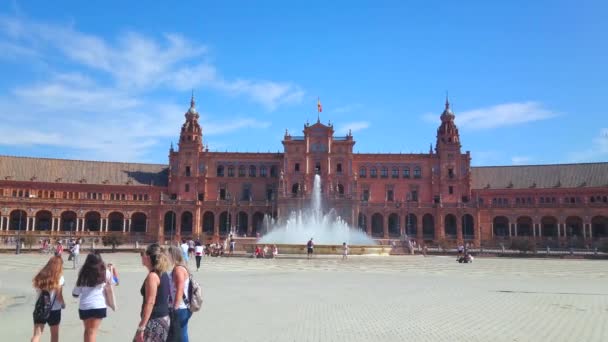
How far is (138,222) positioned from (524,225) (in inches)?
2572

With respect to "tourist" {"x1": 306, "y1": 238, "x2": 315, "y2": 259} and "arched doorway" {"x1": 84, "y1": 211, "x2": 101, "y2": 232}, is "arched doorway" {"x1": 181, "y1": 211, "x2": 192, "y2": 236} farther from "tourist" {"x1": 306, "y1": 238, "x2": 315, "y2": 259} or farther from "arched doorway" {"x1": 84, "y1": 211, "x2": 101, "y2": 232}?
"tourist" {"x1": 306, "y1": 238, "x2": 315, "y2": 259}

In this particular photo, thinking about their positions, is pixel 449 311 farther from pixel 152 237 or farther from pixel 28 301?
pixel 152 237

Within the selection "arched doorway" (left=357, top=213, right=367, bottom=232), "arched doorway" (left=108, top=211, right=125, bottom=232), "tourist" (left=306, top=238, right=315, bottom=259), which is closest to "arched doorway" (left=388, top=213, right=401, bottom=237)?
"arched doorway" (left=357, top=213, right=367, bottom=232)

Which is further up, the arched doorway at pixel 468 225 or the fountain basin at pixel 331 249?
the arched doorway at pixel 468 225

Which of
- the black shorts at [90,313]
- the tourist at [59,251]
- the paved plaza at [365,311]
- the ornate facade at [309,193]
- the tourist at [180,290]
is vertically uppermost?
the ornate facade at [309,193]

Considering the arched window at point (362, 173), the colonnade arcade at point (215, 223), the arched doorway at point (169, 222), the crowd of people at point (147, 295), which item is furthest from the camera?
the arched window at point (362, 173)

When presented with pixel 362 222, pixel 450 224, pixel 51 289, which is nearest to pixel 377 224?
pixel 362 222

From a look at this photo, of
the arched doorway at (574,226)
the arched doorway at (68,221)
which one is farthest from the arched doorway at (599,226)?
the arched doorway at (68,221)

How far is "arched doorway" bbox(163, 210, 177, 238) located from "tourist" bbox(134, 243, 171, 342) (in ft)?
273

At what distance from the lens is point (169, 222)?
9094 centimetres

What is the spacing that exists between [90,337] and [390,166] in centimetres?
8677

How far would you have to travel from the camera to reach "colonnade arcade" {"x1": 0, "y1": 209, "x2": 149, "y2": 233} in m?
85.2

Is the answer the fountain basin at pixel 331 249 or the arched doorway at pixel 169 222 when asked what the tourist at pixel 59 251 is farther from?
the arched doorway at pixel 169 222

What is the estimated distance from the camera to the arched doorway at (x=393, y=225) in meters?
89.8
